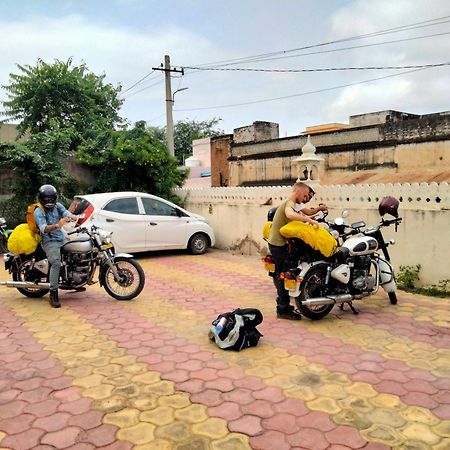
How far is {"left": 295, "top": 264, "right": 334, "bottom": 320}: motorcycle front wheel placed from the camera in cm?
505

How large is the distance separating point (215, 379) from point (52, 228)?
3.08m

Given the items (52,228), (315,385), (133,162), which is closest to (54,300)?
(52,228)

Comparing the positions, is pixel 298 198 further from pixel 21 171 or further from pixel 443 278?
pixel 21 171

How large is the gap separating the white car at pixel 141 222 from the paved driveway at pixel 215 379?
3.20 m

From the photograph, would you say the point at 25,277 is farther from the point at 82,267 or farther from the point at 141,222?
the point at 141,222

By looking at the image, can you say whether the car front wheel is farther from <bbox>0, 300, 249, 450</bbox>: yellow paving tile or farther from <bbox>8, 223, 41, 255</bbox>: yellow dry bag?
<bbox>0, 300, 249, 450</bbox>: yellow paving tile

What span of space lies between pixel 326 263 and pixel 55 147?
8.76m

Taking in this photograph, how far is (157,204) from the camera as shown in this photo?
981cm

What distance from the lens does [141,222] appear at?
30.9 ft

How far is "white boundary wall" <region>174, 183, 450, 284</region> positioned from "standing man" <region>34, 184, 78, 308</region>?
4454 millimetres

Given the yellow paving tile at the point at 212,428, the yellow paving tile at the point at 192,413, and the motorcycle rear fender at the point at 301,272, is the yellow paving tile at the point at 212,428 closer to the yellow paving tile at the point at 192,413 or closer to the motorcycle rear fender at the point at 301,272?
the yellow paving tile at the point at 192,413

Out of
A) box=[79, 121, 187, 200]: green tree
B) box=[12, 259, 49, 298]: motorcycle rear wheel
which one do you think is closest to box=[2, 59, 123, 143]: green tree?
box=[79, 121, 187, 200]: green tree

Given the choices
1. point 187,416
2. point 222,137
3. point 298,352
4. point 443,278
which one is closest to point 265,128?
point 222,137

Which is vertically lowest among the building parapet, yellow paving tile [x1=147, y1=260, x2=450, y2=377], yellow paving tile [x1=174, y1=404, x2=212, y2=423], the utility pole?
yellow paving tile [x1=174, y1=404, x2=212, y2=423]
